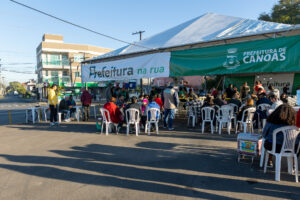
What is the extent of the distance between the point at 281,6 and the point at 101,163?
32.6 meters

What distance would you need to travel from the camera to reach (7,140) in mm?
7141

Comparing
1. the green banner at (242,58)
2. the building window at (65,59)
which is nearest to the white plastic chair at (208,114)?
the green banner at (242,58)

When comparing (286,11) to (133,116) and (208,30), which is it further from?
(133,116)

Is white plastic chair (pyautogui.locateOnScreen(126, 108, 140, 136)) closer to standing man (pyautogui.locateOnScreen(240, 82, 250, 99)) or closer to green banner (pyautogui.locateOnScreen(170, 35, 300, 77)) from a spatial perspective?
green banner (pyautogui.locateOnScreen(170, 35, 300, 77))

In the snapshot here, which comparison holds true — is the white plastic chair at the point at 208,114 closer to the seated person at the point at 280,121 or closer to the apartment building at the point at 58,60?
the seated person at the point at 280,121

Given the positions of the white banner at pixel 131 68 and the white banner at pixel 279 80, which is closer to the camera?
the white banner at pixel 131 68

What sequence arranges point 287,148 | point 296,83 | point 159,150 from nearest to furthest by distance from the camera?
point 287,148 → point 159,150 → point 296,83

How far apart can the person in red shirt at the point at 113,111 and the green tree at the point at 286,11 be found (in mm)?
25795

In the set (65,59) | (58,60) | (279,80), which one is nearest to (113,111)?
(279,80)

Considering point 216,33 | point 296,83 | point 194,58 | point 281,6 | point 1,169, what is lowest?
point 1,169

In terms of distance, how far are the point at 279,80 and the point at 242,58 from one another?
7844 millimetres

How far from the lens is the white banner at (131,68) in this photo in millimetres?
8867

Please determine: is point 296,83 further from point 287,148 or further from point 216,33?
point 287,148

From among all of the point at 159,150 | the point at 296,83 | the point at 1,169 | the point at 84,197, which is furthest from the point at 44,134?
the point at 296,83
